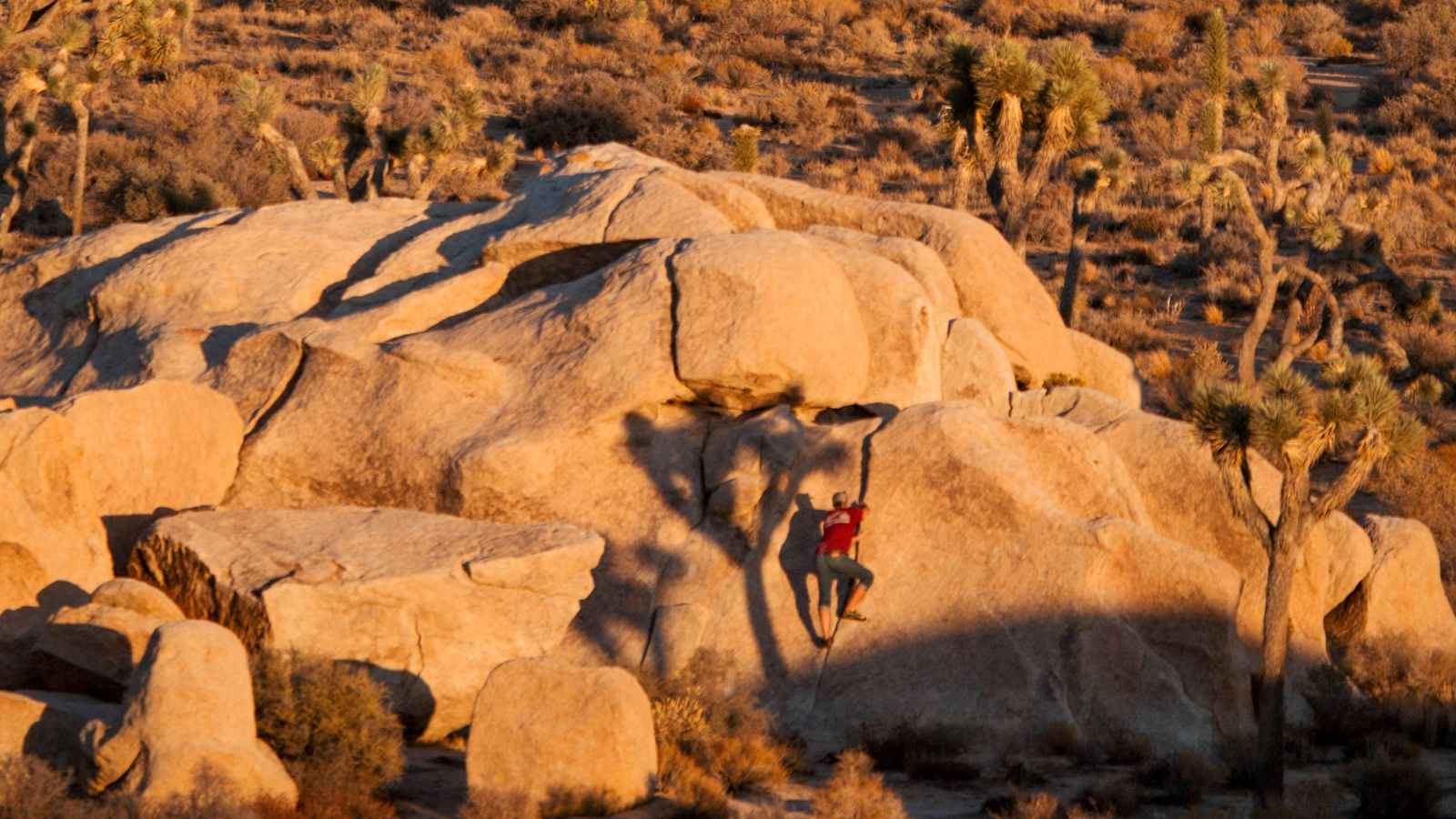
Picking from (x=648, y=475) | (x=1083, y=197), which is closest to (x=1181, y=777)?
(x=648, y=475)

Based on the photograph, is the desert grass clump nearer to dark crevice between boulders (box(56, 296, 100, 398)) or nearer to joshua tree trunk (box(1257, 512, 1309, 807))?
dark crevice between boulders (box(56, 296, 100, 398))

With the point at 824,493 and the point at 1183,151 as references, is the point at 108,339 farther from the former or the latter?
the point at 1183,151

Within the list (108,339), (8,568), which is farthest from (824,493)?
(108,339)

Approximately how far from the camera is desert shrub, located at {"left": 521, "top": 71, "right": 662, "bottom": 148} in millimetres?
39531

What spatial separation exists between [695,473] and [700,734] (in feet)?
11.8

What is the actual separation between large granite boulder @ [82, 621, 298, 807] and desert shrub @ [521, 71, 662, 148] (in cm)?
2963

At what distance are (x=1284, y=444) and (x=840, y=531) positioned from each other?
408 centimetres

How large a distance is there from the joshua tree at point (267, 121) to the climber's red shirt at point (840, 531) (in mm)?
15742

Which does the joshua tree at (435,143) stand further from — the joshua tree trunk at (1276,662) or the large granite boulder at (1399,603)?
the joshua tree trunk at (1276,662)

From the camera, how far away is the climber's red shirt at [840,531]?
14.2 metres

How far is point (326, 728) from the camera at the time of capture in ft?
37.1

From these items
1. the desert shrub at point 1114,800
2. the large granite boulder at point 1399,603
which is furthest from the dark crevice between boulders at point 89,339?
the large granite boulder at point 1399,603

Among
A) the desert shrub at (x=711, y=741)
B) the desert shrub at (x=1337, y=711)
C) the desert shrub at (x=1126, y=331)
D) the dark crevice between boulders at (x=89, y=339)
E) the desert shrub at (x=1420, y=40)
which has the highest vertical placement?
the dark crevice between boulders at (x=89, y=339)

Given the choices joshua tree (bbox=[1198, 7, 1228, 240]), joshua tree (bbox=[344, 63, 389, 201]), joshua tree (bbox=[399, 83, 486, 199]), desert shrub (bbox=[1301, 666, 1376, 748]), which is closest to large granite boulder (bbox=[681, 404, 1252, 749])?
desert shrub (bbox=[1301, 666, 1376, 748])
